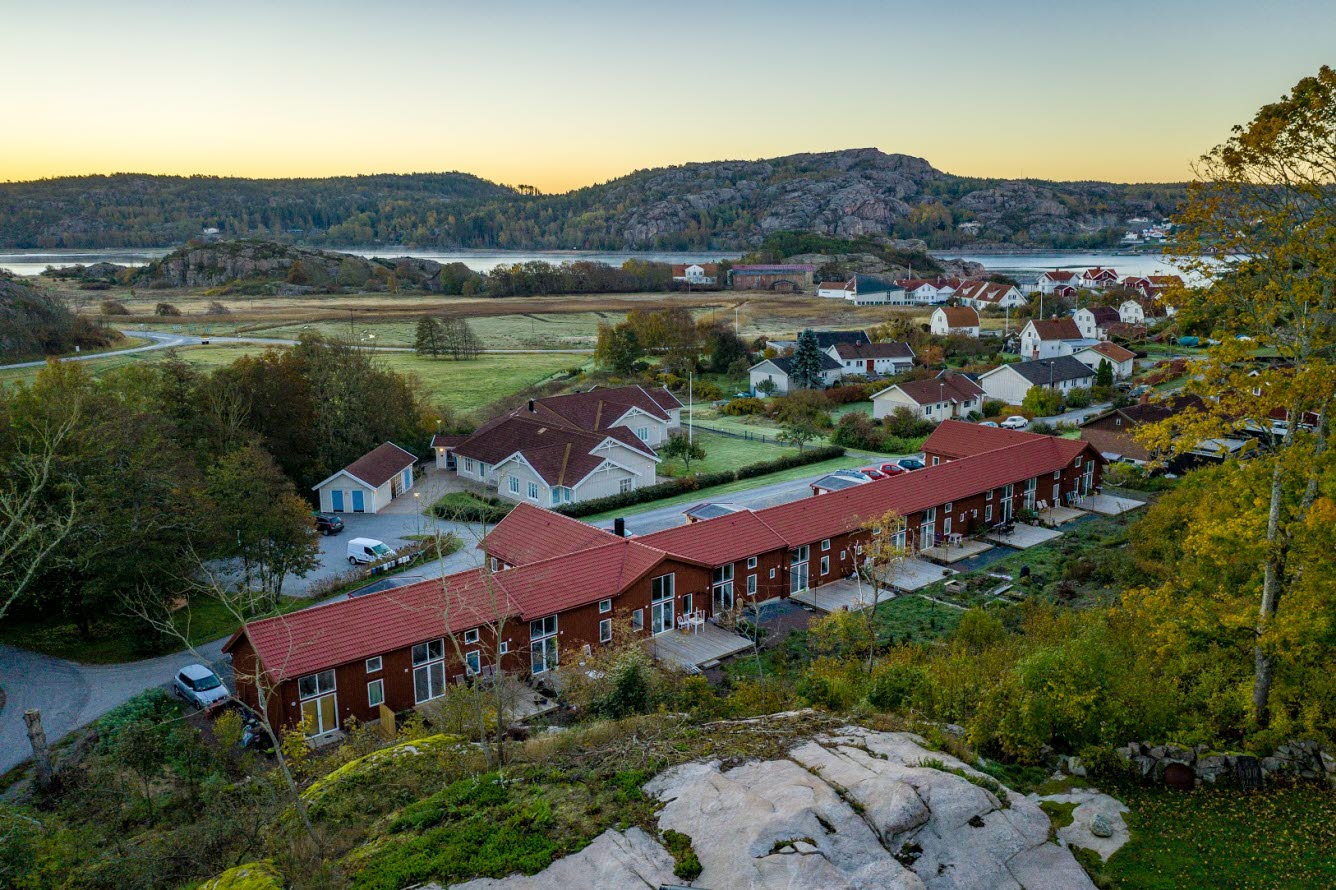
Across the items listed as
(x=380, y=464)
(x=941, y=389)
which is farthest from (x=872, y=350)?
(x=380, y=464)

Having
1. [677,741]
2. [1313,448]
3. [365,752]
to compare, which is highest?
[1313,448]

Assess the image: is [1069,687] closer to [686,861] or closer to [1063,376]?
[686,861]

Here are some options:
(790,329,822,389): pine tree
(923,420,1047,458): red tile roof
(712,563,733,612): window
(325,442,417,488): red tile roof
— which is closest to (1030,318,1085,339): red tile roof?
(790,329,822,389): pine tree

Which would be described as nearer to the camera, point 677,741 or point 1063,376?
point 677,741

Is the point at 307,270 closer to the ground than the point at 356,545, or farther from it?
farther from it

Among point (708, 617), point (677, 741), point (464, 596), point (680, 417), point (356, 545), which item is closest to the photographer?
point (677, 741)

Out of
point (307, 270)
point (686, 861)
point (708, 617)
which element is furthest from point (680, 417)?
point (307, 270)
